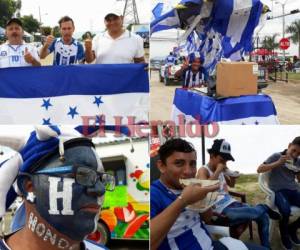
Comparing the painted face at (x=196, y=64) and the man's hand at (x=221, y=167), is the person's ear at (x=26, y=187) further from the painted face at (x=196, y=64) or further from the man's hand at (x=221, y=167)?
the painted face at (x=196, y=64)

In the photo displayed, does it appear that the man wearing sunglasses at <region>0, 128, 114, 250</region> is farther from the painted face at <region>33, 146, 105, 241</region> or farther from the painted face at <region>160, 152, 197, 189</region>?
the painted face at <region>160, 152, 197, 189</region>

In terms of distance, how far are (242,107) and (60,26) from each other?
202 centimetres

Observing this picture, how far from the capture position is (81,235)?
5.05 feet

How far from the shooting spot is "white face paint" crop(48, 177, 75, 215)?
1494 mm

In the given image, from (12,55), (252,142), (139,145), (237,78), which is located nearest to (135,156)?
(139,145)

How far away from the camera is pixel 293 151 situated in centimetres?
240

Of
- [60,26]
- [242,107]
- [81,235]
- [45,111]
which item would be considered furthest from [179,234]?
[60,26]

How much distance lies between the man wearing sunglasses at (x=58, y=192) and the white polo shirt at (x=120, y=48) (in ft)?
8.84

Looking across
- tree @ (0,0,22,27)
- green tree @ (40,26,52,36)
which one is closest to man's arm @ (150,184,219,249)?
green tree @ (40,26,52,36)

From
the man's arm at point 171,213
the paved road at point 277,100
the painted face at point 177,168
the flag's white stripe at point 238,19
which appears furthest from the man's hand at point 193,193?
the paved road at point 277,100

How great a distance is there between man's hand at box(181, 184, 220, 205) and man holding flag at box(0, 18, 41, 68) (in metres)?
2.76

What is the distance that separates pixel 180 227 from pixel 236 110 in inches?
74.0

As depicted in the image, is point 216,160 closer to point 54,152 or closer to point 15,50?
point 54,152

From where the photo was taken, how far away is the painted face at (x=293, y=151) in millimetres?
2398
